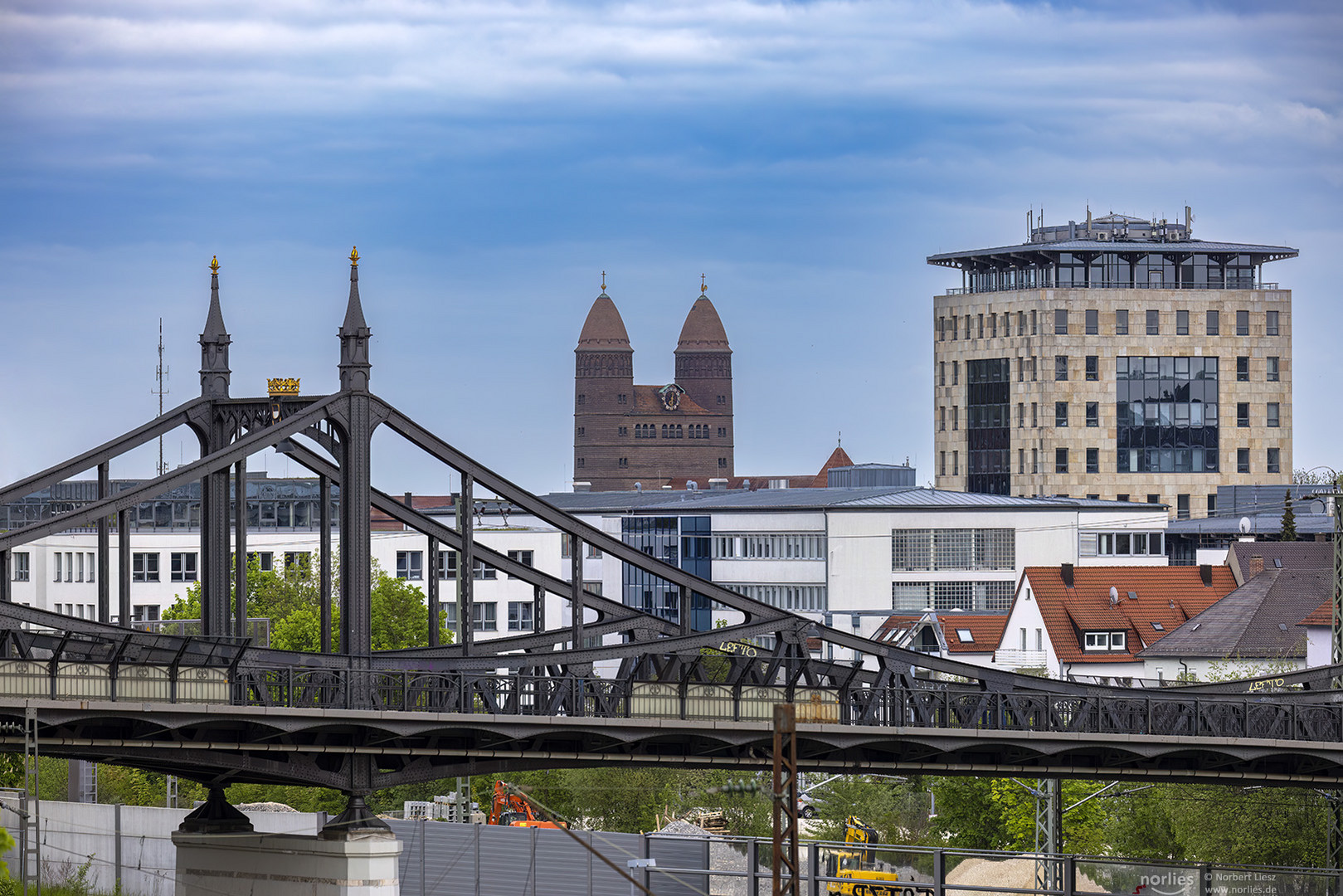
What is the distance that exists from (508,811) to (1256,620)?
152ft

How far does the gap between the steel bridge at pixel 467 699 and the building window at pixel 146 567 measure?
270 ft

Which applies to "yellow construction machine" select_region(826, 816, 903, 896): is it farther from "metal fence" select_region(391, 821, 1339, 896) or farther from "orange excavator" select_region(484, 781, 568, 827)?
"orange excavator" select_region(484, 781, 568, 827)

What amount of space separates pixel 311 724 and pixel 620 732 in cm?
717

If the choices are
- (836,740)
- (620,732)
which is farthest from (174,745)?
(836,740)

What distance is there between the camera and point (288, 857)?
2138 inches

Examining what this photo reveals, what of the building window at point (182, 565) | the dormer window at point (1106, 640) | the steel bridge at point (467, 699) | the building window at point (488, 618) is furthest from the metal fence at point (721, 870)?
the building window at point (488, 618)

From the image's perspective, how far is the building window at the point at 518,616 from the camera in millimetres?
147375

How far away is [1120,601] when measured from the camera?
127 m

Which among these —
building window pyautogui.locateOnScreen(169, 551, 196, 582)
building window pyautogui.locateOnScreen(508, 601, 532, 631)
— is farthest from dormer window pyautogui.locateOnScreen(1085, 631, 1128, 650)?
building window pyautogui.locateOnScreen(169, 551, 196, 582)

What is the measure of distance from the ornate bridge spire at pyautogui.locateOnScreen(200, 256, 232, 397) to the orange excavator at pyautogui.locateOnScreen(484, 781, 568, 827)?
80.9 feet

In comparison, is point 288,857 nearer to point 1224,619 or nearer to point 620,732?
point 620,732

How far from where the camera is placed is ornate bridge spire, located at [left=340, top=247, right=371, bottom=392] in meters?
55.2

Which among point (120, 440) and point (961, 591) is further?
point (961, 591)

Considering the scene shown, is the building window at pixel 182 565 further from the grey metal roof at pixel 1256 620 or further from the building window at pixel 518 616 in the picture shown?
the grey metal roof at pixel 1256 620
